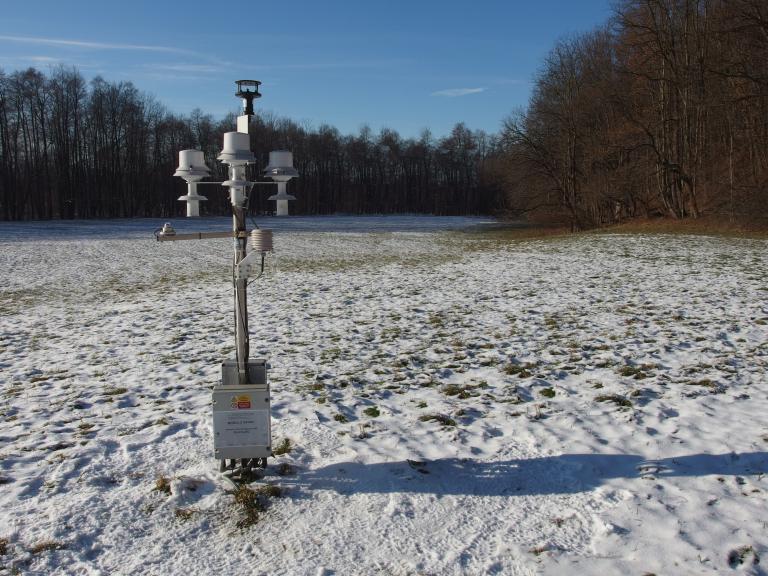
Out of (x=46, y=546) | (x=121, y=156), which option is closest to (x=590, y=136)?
(x=46, y=546)

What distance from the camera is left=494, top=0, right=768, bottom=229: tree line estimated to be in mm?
27219

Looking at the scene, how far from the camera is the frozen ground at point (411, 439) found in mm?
3574

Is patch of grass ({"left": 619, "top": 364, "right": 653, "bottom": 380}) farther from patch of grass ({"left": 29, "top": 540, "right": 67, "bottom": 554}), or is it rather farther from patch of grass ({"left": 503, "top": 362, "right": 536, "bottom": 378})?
patch of grass ({"left": 29, "top": 540, "right": 67, "bottom": 554})

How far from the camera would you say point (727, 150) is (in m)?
30.0

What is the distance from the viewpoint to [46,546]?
3574 mm

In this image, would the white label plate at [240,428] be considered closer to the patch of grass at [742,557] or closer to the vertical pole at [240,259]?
the vertical pole at [240,259]

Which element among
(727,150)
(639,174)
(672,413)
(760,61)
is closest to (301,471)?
(672,413)

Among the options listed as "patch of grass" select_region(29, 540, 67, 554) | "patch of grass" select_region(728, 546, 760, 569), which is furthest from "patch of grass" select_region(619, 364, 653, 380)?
"patch of grass" select_region(29, 540, 67, 554)

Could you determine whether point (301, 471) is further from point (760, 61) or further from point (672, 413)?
point (760, 61)

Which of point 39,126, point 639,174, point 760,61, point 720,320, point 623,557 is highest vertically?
point 39,126

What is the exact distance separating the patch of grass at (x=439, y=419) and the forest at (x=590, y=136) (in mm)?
3653

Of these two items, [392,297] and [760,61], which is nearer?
[392,297]

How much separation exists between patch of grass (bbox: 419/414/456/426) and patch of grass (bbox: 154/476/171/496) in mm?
2270

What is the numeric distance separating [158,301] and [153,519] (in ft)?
31.2
